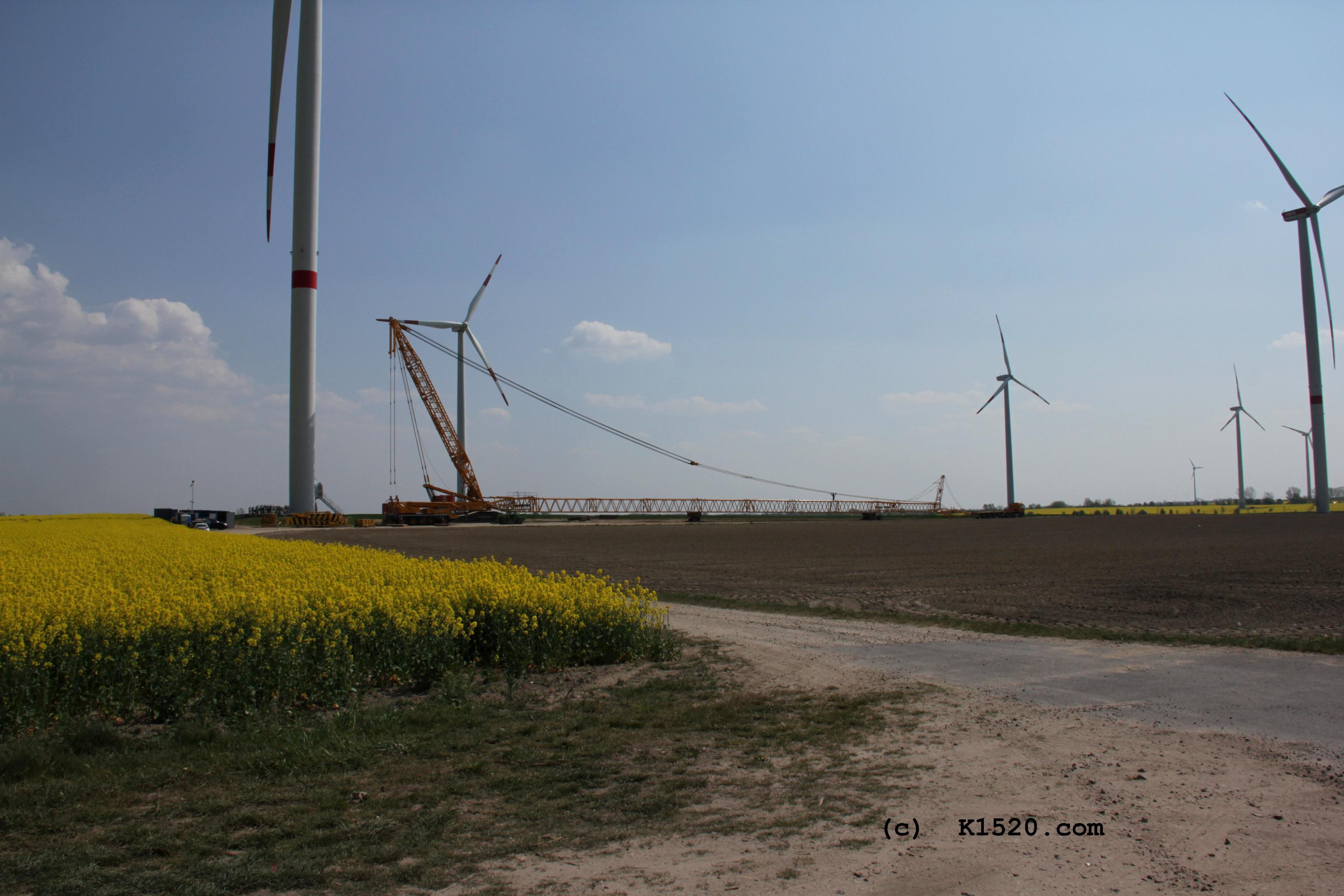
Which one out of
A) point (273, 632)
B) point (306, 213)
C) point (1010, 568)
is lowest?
point (1010, 568)

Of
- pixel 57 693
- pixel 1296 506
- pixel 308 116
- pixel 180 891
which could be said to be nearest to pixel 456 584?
pixel 57 693

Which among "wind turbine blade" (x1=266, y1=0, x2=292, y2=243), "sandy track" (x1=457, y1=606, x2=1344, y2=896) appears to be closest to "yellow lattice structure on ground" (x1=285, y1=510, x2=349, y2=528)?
"wind turbine blade" (x1=266, y1=0, x2=292, y2=243)

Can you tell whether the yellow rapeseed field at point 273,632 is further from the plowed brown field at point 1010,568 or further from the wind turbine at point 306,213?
the wind turbine at point 306,213

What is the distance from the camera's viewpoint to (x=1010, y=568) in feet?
103

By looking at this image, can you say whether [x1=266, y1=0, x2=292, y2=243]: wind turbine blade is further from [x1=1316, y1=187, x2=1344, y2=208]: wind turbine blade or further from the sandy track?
[x1=1316, y1=187, x2=1344, y2=208]: wind turbine blade

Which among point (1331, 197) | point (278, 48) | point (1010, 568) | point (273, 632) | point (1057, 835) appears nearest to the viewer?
point (1057, 835)

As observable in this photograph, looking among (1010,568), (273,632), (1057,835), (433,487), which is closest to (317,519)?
(433,487)

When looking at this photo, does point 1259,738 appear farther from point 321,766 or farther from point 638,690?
point 321,766

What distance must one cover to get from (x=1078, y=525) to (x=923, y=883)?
299 feet

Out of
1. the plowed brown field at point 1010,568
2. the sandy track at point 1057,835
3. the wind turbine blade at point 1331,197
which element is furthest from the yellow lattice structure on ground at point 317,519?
the wind turbine blade at point 1331,197

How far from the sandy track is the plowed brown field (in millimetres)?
9848

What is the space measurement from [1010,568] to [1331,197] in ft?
262

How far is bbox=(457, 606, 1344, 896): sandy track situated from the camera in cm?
539

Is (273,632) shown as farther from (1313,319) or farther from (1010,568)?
(1313,319)
